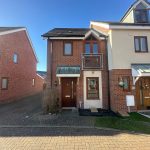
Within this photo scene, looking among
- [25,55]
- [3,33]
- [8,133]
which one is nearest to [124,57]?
[8,133]

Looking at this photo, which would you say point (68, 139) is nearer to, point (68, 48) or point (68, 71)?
point (68, 71)

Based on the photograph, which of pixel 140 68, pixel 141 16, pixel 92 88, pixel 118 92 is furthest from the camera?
pixel 141 16

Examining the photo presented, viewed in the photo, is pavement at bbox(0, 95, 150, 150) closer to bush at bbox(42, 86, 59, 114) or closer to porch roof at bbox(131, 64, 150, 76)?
bush at bbox(42, 86, 59, 114)

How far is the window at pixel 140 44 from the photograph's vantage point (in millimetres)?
12277

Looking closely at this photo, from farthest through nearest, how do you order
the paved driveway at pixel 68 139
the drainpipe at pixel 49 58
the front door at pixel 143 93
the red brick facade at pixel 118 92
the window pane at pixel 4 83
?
the window pane at pixel 4 83 < the drainpipe at pixel 49 58 < the front door at pixel 143 93 < the red brick facade at pixel 118 92 < the paved driveway at pixel 68 139

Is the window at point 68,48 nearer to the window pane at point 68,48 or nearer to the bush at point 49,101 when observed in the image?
the window pane at point 68,48

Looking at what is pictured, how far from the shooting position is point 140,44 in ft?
40.6

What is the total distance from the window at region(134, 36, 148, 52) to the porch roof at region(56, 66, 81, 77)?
5131 mm

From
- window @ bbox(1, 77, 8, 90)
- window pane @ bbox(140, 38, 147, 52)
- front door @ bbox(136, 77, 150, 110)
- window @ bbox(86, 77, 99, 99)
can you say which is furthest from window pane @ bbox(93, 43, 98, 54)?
window @ bbox(1, 77, 8, 90)

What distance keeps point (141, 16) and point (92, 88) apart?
8012 millimetres

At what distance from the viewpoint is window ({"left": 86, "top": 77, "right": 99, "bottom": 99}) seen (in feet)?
43.0

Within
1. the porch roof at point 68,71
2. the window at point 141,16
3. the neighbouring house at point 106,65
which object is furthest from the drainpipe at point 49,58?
the window at point 141,16

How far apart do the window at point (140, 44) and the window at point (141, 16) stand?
2.25 m

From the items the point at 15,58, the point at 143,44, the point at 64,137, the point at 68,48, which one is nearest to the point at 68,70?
the point at 68,48
